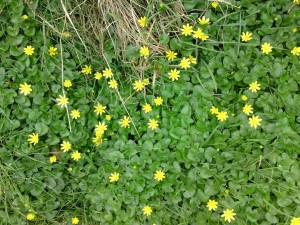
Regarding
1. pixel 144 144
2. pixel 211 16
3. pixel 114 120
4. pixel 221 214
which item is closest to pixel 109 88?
pixel 114 120

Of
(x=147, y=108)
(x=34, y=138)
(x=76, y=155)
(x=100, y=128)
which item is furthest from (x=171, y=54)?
(x=34, y=138)

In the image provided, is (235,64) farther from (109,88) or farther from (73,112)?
(73,112)

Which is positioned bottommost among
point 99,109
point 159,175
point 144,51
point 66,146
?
point 159,175

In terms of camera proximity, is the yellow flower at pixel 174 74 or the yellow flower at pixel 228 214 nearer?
the yellow flower at pixel 228 214

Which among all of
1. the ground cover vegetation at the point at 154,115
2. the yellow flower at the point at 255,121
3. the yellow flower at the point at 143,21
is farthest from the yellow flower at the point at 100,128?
the yellow flower at the point at 255,121

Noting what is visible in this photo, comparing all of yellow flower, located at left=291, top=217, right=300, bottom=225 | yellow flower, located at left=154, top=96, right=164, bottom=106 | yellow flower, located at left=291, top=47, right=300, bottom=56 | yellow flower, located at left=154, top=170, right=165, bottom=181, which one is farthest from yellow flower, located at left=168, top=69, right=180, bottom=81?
yellow flower, located at left=291, top=217, right=300, bottom=225

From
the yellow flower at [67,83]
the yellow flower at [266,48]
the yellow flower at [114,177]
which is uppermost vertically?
the yellow flower at [67,83]

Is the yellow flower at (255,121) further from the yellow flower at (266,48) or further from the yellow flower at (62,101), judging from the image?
the yellow flower at (62,101)

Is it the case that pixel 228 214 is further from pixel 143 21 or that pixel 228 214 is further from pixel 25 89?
pixel 25 89

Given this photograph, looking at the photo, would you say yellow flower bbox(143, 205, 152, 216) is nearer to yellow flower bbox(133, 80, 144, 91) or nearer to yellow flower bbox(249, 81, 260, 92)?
yellow flower bbox(133, 80, 144, 91)
